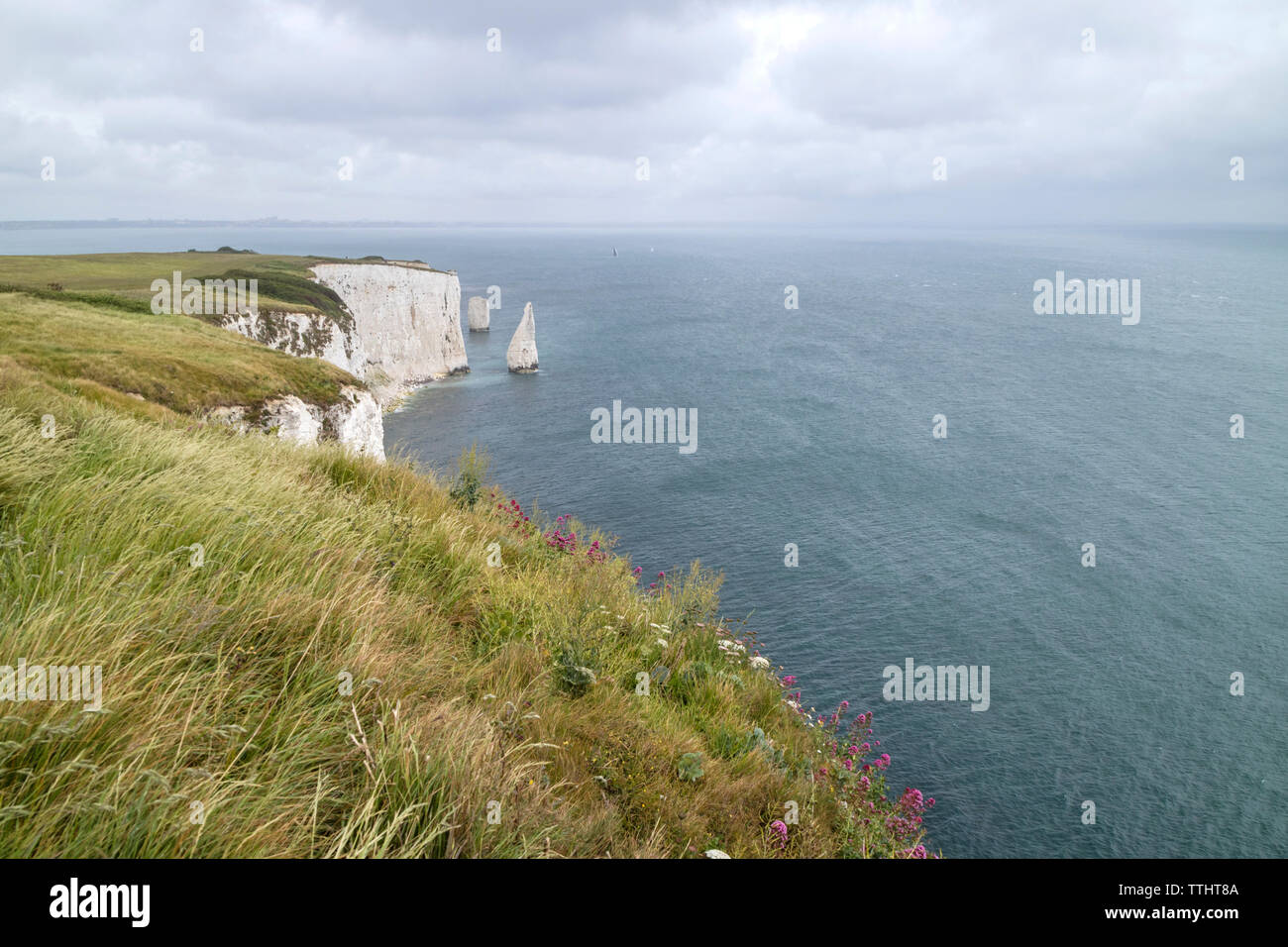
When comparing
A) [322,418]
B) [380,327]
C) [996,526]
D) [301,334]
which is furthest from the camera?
[380,327]

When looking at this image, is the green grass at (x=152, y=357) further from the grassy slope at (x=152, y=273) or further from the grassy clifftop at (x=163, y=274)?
the grassy slope at (x=152, y=273)

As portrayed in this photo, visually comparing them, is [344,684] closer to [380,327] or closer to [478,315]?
[380,327]

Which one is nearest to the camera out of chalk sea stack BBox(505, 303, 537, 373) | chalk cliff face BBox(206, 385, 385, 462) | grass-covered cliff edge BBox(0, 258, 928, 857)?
grass-covered cliff edge BBox(0, 258, 928, 857)

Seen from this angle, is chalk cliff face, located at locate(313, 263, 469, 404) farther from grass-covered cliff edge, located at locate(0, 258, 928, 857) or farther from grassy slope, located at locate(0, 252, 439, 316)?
grass-covered cliff edge, located at locate(0, 258, 928, 857)

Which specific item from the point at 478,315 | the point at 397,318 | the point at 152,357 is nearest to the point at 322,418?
the point at 152,357

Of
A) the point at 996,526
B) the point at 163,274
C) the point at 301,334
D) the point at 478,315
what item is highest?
the point at 478,315

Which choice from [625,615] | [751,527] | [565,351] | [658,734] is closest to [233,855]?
[658,734]

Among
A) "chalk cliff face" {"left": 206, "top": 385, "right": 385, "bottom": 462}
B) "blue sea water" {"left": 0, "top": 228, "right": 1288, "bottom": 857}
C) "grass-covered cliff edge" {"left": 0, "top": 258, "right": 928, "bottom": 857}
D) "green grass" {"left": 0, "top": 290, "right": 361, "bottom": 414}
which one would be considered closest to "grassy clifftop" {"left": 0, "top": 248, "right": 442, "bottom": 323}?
"green grass" {"left": 0, "top": 290, "right": 361, "bottom": 414}
